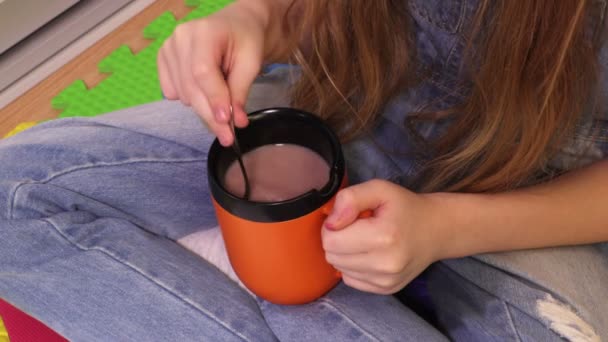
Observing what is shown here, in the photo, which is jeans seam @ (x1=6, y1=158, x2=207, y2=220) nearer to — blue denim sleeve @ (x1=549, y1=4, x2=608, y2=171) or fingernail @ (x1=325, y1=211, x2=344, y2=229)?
fingernail @ (x1=325, y1=211, x2=344, y2=229)

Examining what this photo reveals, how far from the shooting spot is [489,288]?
627mm

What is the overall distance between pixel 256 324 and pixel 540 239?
12.8 inches

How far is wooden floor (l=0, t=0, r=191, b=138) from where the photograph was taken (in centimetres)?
128

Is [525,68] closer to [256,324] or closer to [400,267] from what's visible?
[400,267]

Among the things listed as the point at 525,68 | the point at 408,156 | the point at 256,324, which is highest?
the point at 525,68

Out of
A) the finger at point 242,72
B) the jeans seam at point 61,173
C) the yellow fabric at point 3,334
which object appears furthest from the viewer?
the yellow fabric at point 3,334

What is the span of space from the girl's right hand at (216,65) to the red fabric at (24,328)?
390 mm

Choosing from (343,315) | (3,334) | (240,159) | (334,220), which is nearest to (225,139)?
(240,159)

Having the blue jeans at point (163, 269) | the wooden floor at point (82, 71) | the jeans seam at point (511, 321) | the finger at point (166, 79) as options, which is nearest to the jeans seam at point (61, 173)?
the blue jeans at point (163, 269)

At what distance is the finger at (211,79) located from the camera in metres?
0.54

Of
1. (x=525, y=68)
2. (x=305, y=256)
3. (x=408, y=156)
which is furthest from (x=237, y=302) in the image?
(x=525, y=68)

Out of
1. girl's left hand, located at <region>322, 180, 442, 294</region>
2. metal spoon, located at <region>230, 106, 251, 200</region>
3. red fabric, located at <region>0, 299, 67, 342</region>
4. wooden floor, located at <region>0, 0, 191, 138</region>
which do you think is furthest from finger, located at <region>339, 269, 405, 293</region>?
wooden floor, located at <region>0, 0, 191, 138</region>

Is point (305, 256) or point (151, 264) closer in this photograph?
point (305, 256)

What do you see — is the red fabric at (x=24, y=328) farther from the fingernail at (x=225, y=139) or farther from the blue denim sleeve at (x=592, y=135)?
the blue denim sleeve at (x=592, y=135)
